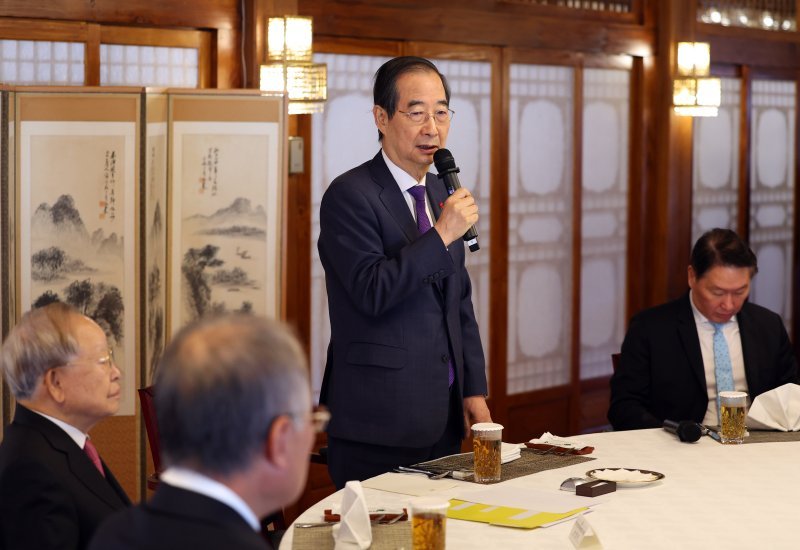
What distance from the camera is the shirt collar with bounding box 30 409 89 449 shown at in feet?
7.36

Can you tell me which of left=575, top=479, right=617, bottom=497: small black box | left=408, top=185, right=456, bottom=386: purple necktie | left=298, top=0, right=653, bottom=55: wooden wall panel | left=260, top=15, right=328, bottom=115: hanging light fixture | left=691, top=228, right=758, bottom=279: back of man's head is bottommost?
left=575, top=479, right=617, bottom=497: small black box

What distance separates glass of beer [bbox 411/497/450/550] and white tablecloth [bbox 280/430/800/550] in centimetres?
13

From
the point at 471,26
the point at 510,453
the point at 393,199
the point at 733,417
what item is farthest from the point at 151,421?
the point at 471,26

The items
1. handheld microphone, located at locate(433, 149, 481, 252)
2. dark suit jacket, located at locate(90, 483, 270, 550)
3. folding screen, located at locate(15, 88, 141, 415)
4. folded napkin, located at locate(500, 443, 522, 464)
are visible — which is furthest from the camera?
folding screen, located at locate(15, 88, 141, 415)

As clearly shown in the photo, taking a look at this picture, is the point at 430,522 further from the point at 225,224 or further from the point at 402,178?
the point at 225,224

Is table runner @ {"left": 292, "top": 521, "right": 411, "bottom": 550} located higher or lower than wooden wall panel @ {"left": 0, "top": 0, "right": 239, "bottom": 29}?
lower

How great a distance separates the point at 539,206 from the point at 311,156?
1.53 meters

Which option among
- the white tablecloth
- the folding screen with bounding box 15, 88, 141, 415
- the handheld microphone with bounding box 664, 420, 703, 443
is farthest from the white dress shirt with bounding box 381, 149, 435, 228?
the folding screen with bounding box 15, 88, 141, 415

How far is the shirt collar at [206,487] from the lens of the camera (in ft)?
4.35

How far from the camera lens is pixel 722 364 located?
3.71 m

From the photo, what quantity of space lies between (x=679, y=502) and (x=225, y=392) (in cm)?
147

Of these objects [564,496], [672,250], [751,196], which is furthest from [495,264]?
[564,496]

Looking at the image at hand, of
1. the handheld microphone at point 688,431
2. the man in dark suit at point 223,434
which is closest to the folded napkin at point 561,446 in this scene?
the handheld microphone at point 688,431

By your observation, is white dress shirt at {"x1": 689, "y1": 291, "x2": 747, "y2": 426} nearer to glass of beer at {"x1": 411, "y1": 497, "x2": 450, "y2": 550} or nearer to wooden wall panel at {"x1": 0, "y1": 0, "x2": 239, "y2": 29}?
glass of beer at {"x1": 411, "y1": 497, "x2": 450, "y2": 550}
